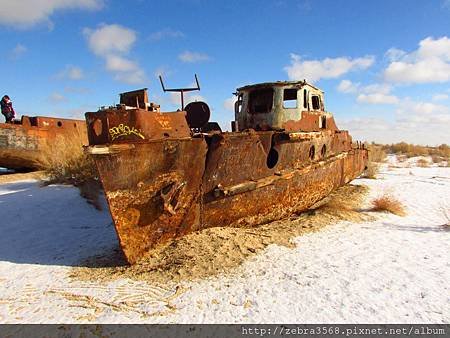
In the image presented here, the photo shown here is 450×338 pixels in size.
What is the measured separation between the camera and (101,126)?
11.9 ft

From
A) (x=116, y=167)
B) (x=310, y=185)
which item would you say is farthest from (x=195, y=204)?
(x=310, y=185)

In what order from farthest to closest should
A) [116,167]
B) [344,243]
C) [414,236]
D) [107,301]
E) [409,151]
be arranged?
[409,151]
[414,236]
[344,243]
[116,167]
[107,301]

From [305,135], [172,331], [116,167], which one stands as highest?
[305,135]

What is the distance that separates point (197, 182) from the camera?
13.7 ft

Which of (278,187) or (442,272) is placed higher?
(278,187)

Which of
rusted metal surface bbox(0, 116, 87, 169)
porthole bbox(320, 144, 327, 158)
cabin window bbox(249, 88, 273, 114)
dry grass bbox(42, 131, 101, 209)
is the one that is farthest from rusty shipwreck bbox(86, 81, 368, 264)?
rusted metal surface bbox(0, 116, 87, 169)

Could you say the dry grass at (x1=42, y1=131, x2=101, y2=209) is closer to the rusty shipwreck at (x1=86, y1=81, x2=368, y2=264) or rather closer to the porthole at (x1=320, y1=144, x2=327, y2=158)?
the rusty shipwreck at (x1=86, y1=81, x2=368, y2=264)

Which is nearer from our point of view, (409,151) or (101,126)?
(101,126)

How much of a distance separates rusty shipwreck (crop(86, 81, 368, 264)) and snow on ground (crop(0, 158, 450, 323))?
0.72m

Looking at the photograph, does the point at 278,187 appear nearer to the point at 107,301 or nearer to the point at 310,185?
the point at 310,185

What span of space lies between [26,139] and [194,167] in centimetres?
1075

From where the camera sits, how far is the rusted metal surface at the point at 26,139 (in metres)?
11.9

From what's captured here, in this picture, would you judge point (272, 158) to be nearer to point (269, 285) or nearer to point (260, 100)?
point (260, 100)

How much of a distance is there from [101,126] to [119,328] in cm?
205
